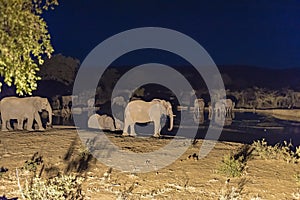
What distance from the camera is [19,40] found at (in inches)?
244

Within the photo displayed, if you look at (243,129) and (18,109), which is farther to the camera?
(243,129)

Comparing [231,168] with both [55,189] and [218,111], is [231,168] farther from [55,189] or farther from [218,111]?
[218,111]

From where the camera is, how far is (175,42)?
34500 mm

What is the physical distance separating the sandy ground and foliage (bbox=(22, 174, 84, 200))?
26cm

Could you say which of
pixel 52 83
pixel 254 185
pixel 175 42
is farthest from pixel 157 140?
pixel 52 83

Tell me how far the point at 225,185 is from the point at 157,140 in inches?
220

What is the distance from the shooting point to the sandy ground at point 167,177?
8477 millimetres

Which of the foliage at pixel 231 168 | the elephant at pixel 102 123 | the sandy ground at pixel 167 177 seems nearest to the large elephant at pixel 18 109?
the elephant at pixel 102 123

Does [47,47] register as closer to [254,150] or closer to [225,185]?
[225,185]

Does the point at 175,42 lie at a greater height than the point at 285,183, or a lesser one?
greater

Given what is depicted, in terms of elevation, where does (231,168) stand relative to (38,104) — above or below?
below

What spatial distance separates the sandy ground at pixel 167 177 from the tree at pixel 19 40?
3349 mm

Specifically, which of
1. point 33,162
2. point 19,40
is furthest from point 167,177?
point 19,40

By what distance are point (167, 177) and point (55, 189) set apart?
3087 millimetres
